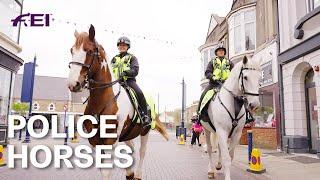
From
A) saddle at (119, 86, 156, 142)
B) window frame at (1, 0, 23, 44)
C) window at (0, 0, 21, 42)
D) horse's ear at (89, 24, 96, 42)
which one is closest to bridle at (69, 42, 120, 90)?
horse's ear at (89, 24, 96, 42)

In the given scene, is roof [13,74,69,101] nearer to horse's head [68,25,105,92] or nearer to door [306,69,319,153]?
door [306,69,319,153]

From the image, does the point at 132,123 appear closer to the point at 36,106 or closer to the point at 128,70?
the point at 128,70

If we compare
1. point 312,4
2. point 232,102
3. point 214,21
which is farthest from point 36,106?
point 232,102

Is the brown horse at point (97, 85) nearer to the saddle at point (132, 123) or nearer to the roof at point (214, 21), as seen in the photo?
the saddle at point (132, 123)

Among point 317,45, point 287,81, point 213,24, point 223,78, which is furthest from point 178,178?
point 213,24

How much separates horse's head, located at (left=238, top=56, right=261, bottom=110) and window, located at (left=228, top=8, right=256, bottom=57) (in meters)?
17.2

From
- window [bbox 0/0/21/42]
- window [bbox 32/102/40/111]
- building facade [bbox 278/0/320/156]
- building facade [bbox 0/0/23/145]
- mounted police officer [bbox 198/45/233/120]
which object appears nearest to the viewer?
mounted police officer [bbox 198/45/233/120]

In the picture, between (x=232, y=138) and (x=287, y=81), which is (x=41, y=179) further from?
(x=287, y=81)

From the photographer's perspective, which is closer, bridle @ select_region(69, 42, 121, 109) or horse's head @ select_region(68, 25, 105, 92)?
horse's head @ select_region(68, 25, 105, 92)

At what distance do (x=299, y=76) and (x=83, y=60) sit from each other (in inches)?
492

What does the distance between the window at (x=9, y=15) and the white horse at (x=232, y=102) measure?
14029 mm

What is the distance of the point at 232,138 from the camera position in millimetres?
7148

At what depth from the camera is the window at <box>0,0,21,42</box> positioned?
55.6ft

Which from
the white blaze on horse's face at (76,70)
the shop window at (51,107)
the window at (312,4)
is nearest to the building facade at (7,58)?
the white blaze on horse's face at (76,70)
